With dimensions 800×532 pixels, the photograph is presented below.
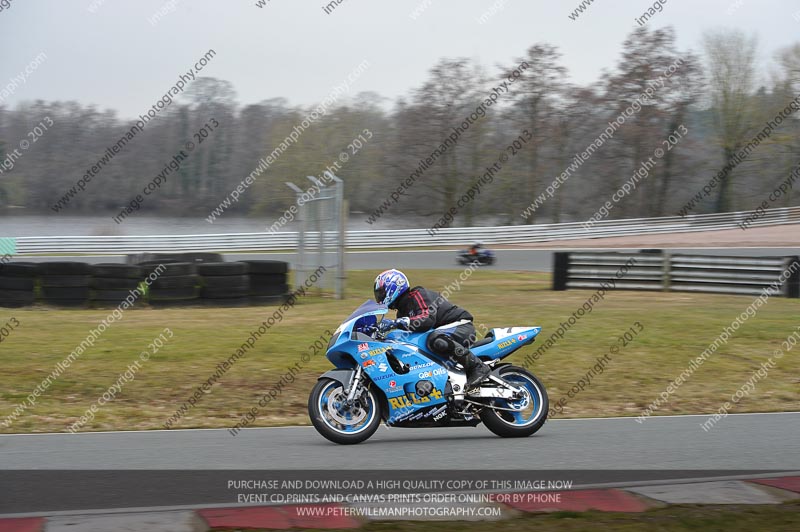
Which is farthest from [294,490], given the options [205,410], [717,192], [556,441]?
[717,192]

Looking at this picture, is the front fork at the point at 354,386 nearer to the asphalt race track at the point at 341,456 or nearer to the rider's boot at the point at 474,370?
the asphalt race track at the point at 341,456

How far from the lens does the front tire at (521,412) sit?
7805mm

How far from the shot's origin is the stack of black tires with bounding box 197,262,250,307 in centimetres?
1725

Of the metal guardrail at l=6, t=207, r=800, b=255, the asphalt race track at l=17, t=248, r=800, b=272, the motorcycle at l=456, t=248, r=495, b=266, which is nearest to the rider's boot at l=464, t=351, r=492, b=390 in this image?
the motorcycle at l=456, t=248, r=495, b=266

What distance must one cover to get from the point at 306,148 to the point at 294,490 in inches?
1360

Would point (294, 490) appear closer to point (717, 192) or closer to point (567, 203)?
point (567, 203)

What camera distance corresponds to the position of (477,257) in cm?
2928

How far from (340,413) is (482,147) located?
3488 centimetres

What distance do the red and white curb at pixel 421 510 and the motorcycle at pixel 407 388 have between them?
2.05 meters

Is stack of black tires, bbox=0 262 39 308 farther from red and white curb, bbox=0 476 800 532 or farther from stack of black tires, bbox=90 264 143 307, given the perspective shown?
red and white curb, bbox=0 476 800 532

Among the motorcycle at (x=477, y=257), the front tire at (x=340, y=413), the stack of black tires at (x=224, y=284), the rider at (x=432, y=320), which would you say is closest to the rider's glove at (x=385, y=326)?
the rider at (x=432, y=320)

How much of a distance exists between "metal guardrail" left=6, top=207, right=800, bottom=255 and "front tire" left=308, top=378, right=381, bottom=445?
24.5 metres

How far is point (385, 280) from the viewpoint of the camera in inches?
294

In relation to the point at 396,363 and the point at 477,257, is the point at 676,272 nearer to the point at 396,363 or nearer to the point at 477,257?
the point at 477,257
